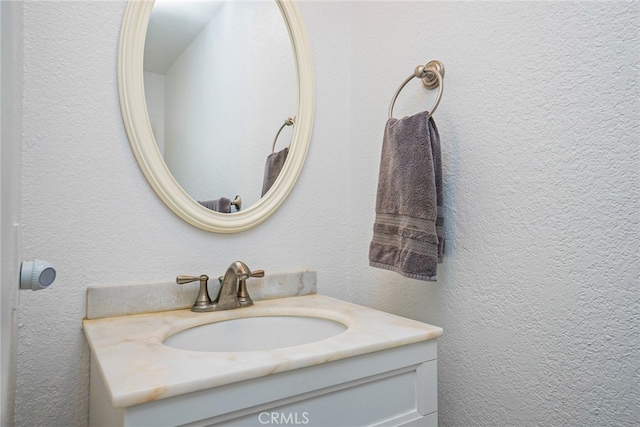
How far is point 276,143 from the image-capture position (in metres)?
1.31

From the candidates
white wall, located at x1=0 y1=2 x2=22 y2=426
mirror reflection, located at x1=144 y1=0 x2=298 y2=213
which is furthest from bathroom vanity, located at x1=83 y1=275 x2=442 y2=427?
mirror reflection, located at x1=144 y1=0 x2=298 y2=213

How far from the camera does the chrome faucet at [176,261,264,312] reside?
1086 millimetres

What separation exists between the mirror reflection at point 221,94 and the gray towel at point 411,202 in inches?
15.2

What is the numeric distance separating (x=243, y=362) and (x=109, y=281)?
0.54 metres

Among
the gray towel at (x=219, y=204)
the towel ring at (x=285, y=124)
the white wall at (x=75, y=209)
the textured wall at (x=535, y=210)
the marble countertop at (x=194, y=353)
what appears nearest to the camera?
the marble countertop at (x=194, y=353)

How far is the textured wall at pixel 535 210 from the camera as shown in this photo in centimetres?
76

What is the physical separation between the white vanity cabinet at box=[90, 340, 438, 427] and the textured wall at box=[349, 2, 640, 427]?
0.19 metres

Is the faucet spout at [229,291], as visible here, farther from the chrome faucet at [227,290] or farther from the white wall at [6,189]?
the white wall at [6,189]

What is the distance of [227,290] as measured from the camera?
3.69 feet

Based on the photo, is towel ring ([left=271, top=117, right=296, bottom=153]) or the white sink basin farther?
towel ring ([left=271, top=117, right=296, bottom=153])

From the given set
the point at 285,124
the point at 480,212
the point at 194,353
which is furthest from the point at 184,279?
the point at 480,212

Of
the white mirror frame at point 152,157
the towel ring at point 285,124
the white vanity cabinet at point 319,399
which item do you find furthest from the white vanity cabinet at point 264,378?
the towel ring at point 285,124

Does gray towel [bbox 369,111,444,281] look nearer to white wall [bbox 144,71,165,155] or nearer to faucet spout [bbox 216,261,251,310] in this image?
faucet spout [bbox 216,261,251,310]

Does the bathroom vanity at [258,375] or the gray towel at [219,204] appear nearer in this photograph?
the bathroom vanity at [258,375]
